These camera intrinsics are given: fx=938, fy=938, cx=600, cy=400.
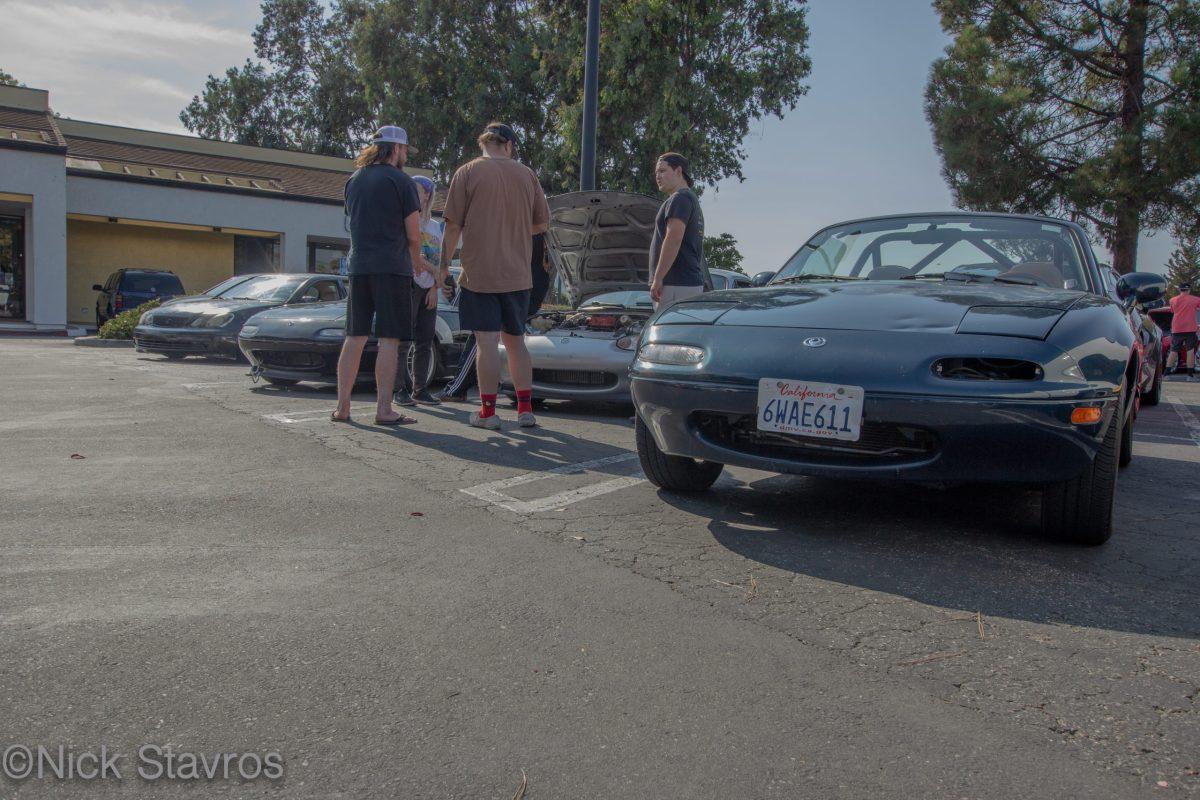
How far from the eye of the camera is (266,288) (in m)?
12.0

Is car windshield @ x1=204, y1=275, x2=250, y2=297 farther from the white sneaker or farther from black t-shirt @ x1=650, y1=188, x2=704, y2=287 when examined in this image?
black t-shirt @ x1=650, y1=188, x2=704, y2=287

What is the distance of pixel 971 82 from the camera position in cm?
2058

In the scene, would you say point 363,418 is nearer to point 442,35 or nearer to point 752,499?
point 752,499

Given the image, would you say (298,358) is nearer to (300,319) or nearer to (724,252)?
(300,319)

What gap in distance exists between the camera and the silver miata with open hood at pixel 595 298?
6570mm

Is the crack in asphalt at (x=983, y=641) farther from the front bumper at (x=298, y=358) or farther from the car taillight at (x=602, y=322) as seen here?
the front bumper at (x=298, y=358)

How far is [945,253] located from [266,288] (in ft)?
31.4

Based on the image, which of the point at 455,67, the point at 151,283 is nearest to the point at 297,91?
the point at 455,67

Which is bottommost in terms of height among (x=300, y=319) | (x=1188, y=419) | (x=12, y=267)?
(x=1188, y=419)

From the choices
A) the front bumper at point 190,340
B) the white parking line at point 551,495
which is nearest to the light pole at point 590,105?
the front bumper at point 190,340

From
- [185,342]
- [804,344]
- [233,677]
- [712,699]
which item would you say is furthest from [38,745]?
[185,342]

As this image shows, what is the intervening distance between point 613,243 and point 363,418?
2.73 meters

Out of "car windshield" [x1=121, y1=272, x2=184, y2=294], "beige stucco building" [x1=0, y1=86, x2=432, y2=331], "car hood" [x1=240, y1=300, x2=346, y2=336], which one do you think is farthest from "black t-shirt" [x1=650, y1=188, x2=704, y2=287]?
"beige stucco building" [x1=0, y1=86, x2=432, y2=331]

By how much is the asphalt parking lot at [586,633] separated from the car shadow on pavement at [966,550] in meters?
0.02
